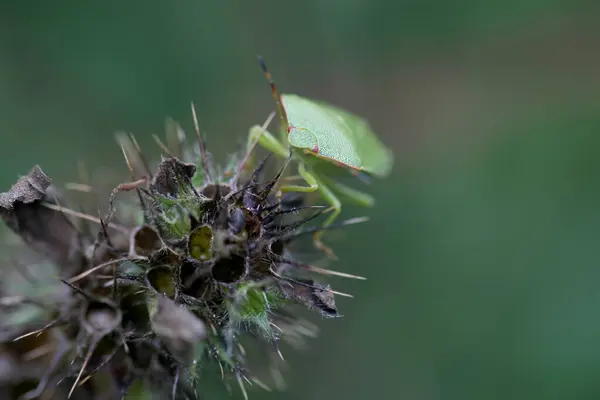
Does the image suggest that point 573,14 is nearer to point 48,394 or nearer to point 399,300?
point 399,300

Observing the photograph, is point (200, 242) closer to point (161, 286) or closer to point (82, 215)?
point (161, 286)

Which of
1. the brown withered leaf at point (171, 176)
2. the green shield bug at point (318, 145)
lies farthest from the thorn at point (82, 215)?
the green shield bug at point (318, 145)

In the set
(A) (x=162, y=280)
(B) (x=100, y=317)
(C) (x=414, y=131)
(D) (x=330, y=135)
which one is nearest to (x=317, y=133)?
(D) (x=330, y=135)

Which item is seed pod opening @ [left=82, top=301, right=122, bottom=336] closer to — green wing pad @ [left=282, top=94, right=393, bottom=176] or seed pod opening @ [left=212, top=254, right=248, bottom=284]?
seed pod opening @ [left=212, top=254, right=248, bottom=284]

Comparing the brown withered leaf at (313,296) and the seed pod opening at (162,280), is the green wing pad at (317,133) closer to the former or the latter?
the brown withered leaf at (313,296)

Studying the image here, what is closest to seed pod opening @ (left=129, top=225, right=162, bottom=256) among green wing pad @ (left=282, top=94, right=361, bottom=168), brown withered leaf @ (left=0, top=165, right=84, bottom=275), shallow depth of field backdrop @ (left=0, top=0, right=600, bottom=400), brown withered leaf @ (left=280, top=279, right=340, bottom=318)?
brown withered leaf @ (left=0, top=165, right=84, bottom=275)

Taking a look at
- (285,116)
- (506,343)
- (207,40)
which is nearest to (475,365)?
(506,343)
